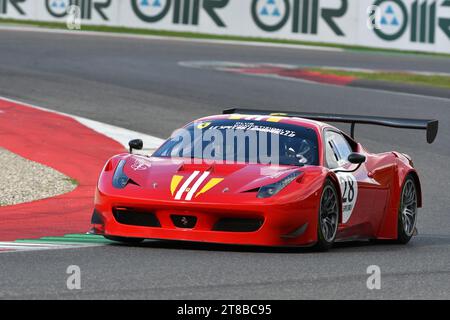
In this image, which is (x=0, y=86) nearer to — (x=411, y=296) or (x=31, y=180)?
(x=31, y=180)

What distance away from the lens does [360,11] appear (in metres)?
38.1

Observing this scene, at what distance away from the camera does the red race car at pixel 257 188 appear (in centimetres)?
996

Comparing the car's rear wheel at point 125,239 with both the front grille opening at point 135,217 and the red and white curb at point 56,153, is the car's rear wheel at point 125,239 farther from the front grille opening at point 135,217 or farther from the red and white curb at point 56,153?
the red and white curb at point 56,153

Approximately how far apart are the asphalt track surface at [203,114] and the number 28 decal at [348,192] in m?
0.32

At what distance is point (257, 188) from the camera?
10.1 metres

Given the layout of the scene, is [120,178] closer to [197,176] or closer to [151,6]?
[197,176]

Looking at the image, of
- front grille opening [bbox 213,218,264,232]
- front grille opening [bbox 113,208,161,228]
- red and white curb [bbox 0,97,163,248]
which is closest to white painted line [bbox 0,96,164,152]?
red and white curb [bbox 0,97,163,248]

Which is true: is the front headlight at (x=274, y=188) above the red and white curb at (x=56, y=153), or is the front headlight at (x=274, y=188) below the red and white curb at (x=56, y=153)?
above

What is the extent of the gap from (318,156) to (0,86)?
14.0 m

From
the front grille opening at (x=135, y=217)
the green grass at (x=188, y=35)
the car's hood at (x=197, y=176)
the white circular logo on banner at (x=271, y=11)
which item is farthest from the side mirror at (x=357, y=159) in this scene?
the green grass at (x=188, y=35)

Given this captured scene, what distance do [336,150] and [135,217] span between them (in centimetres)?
220

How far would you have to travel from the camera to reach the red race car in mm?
9961

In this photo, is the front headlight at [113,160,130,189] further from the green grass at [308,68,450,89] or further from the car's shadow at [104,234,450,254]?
the green grass at [308,68,450,89]
